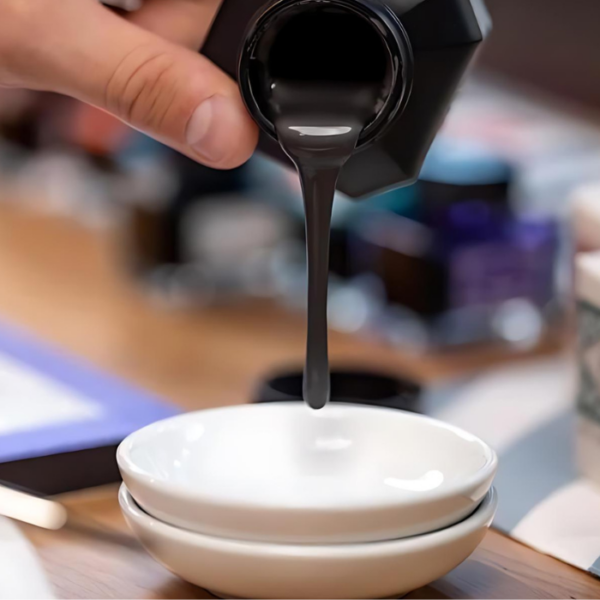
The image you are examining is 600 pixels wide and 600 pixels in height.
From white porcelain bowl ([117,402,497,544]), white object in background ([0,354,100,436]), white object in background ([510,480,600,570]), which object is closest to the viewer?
white porcelain bowl ([117,402,497,544])

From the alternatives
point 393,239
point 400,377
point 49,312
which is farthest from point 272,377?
point 49,312

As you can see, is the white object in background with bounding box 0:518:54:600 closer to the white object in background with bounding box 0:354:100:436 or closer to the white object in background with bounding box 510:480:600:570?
the white object in background with bounding box 0:354:100:436

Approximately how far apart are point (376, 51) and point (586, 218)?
18cm

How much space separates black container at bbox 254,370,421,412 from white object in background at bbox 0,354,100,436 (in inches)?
4.6

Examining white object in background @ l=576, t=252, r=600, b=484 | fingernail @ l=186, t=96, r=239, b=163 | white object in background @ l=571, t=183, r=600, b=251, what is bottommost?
white object in background @ l=576, t=252, r=600, b=484

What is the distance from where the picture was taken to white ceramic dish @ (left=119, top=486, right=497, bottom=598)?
0.37 metres

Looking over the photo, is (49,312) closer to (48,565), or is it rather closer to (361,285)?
(361,285)

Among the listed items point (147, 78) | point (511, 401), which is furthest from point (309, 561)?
point (511, 401)

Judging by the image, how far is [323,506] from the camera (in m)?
0.36

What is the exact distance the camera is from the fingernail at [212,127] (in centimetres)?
50

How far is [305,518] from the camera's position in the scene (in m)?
0.36

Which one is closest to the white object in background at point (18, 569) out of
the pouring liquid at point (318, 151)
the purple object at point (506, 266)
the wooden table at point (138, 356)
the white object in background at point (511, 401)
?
the wooden table at point (138, 356)

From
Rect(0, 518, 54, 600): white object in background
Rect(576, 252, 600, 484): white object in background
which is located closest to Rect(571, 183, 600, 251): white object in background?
Rect(576, 252, 600, 484): white object in background

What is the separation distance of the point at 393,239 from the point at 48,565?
55 cm
